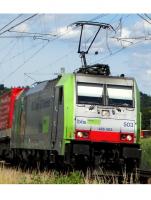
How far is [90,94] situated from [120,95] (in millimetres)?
894

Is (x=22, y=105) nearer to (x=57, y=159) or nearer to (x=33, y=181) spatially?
(x=57, y=159)

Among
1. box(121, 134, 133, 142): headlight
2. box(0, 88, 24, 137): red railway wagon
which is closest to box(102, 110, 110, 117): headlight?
box(121, 134, 133, 142): headlight

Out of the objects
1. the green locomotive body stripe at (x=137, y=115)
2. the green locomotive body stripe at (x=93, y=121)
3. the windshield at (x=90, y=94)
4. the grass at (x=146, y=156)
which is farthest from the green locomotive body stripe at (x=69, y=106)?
the grass at (x=146, y=156)

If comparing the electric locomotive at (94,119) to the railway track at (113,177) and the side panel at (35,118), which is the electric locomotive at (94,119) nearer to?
the side panel at (35,118)

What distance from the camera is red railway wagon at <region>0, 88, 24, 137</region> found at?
1110 inches

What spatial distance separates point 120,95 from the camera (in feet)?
58.4

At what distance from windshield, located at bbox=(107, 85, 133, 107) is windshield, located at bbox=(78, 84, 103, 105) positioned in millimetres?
293

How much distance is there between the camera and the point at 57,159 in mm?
18250

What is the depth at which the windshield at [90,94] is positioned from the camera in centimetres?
1736

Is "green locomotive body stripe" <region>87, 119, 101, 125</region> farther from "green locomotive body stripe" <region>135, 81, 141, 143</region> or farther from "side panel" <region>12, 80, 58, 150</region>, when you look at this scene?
"side panel" <region>12, 80, 58, 150</region>

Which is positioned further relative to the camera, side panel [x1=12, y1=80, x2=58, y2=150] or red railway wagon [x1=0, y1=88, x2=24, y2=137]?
red railway wagon [x1=0, y1=88, x2=24, y2=137]

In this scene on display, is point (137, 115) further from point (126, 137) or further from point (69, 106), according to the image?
point (69, 106)

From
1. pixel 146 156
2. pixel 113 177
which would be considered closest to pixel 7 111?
pixel 146 156

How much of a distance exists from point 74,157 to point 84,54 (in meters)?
3.65
